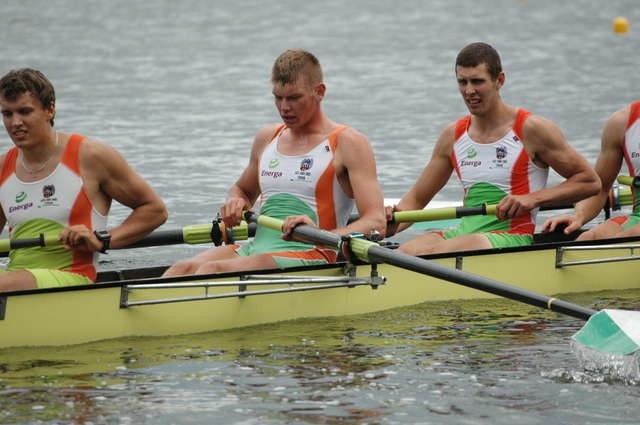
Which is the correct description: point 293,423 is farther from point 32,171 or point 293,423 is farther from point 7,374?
point 32,171

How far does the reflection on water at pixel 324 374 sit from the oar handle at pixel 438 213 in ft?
2.04

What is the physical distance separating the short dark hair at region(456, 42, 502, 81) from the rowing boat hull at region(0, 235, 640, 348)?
4.00 feet

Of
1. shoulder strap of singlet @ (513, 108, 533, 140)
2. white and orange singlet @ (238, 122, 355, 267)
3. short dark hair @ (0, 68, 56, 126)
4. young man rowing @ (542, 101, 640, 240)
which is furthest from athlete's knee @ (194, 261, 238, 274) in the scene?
young man rowing @ (542, 101, 640, 240)

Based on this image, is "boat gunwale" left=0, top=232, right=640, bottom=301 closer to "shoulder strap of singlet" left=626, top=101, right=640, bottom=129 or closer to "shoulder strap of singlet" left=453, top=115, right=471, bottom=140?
"shoulder strap of singlet" left=626, top=101, right=640, bottom=129

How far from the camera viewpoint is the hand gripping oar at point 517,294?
326 inches

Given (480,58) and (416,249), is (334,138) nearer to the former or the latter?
(416,249)

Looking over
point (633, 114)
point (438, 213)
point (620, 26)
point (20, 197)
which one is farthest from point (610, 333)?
Answer: point (620, 26)

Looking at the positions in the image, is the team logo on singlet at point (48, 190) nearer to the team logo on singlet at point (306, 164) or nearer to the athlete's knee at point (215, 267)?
the athlete's knee at point (215, 267)

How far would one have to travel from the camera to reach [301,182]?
31.3 feet

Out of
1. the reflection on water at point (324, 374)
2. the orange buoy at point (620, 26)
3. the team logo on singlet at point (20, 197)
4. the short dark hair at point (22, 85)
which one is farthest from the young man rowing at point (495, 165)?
the orange buoy at point (620, 26)

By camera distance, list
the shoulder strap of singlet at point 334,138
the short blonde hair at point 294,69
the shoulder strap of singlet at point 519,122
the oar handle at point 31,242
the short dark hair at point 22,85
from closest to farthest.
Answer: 1. the short dark hair at point 22,85
2. the oar handle at point 31,242
3. the short blonde hair at point 294,69
4. the shoulder strap of singlet at point 334,138
5. the shoulder strap of singlet at point 519,122

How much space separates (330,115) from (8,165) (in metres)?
14.5

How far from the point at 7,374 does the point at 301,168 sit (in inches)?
91.3

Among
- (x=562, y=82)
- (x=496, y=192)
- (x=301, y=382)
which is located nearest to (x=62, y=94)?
(x=562, y=82)
